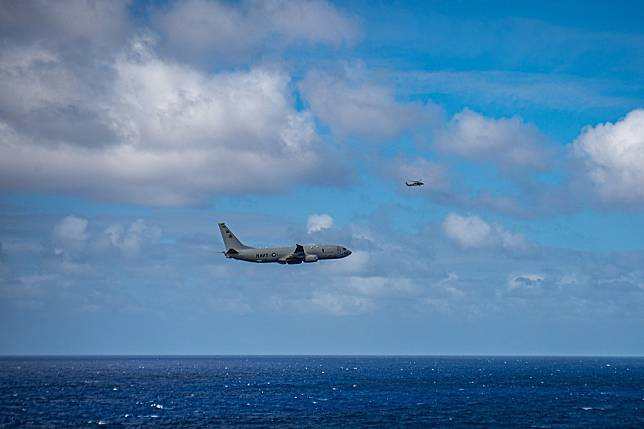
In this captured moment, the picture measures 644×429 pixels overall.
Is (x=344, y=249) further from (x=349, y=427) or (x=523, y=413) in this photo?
(x=523, y=413)

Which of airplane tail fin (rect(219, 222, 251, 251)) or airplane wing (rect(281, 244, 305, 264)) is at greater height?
airplane tail fin (rect(219, 222, 251, 251))

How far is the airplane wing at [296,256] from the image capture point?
147875 millimetres

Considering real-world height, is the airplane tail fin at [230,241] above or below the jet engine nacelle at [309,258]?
above

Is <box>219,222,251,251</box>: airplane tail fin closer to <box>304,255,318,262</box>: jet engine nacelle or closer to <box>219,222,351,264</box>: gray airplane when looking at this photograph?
<box>219,222,351,264</box>: gray airplane

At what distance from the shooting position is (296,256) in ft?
A: 486

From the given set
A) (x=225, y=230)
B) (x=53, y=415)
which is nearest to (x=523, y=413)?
(x=225, y=230)

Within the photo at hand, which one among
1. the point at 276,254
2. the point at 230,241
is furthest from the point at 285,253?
the point at 230,241

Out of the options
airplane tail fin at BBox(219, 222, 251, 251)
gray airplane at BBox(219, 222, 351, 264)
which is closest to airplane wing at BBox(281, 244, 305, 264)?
gray airplane at BBox(219, 222, 351, 264)

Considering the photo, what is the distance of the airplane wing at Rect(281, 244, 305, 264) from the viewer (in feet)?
485

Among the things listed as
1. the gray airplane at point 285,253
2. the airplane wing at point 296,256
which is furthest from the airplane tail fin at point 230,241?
the airplane wing at point 296,256

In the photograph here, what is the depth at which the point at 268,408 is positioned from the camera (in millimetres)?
183125

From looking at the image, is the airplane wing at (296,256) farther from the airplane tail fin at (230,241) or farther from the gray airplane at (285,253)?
the airplane tail fin at (230,241)

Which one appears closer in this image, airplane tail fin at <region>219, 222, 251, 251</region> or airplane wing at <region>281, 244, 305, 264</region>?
airplane wing at <region>281, 244, 305, 264</region>

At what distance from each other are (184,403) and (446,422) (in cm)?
8322
